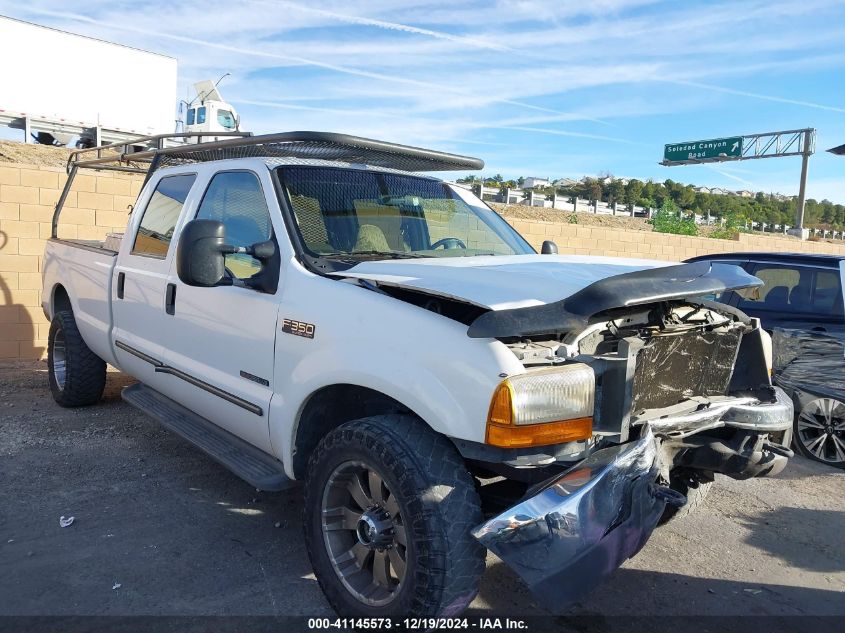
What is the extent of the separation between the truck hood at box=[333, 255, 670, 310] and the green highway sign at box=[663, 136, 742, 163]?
36.5 m

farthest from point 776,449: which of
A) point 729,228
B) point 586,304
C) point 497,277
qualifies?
point 729,228

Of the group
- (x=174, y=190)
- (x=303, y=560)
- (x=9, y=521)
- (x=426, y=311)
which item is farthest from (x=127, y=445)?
(x=426, y=311)

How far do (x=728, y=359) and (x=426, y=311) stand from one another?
157 cm

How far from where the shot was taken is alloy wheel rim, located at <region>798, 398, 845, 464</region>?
565 cm

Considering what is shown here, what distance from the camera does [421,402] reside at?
271cm

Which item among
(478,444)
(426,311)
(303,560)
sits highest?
(426,311)

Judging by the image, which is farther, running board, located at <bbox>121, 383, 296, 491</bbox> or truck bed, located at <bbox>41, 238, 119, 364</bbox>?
truck bed, located at <bbox>41, 238, 119, 364</bbox>

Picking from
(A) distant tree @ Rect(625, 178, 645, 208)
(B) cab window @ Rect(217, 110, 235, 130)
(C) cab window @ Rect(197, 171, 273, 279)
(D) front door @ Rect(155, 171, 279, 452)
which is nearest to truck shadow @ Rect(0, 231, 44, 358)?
(D) front door @ Rect(155, 171, 279, 452)

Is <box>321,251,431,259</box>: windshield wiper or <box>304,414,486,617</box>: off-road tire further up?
<box>321,251,431,259</box>: windshield wiper

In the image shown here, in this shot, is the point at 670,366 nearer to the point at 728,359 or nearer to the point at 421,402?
the point at 728,359

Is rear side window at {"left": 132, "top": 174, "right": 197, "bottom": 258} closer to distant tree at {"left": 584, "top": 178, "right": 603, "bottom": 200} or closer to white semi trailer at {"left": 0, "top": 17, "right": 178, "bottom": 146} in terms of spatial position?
white semi trailer at {"left": 0, "top": 17, "right": 178, "bottom": 146}

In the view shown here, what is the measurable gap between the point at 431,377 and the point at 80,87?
74.4 ft

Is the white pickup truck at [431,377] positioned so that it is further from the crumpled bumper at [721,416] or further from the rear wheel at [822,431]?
the rear wheel at [822,431]

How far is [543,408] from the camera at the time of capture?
8.48 feet
